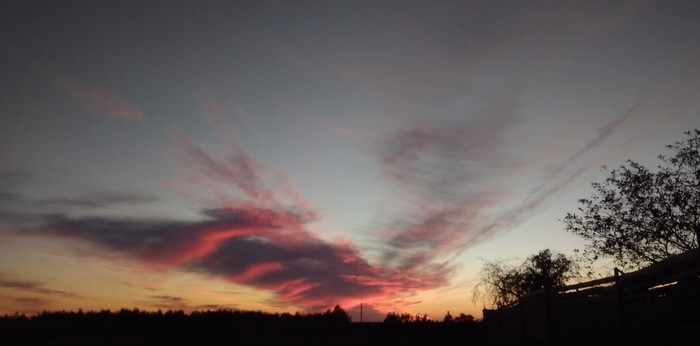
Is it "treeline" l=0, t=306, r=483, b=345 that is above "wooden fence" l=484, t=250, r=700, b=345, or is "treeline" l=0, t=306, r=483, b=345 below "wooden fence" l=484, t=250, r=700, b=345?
below

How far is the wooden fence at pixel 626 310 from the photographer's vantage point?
8719 millimetres

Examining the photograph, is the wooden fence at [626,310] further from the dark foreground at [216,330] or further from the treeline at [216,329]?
the treeline at [216,329]

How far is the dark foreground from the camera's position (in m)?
32.8

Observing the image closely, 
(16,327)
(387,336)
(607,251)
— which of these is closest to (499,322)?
(607,251)

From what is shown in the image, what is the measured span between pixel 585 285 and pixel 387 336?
1091 inches

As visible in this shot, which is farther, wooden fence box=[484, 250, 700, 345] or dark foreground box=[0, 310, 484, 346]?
dark foreground box=[0, 310, 484, 346]

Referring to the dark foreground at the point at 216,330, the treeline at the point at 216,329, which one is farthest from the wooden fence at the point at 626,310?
the treeline at the point at 216,329

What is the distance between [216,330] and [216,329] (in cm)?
70

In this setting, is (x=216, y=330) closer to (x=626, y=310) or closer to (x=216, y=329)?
(x=216, y=329)

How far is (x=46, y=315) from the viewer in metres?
44.9

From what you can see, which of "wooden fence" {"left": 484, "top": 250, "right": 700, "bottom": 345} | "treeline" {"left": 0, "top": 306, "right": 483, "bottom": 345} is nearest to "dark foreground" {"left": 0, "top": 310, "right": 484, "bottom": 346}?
"treeline" {"left": 0, "top": 306, "right": 483, "bottom": 345}

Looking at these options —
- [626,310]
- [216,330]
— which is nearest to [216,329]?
[216,330]

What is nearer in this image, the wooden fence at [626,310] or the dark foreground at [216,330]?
the wooden fence at [626,310]

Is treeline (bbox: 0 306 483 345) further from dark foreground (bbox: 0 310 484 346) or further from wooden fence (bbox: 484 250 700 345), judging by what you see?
wooden fence (bbox: 484 250 700 345)
